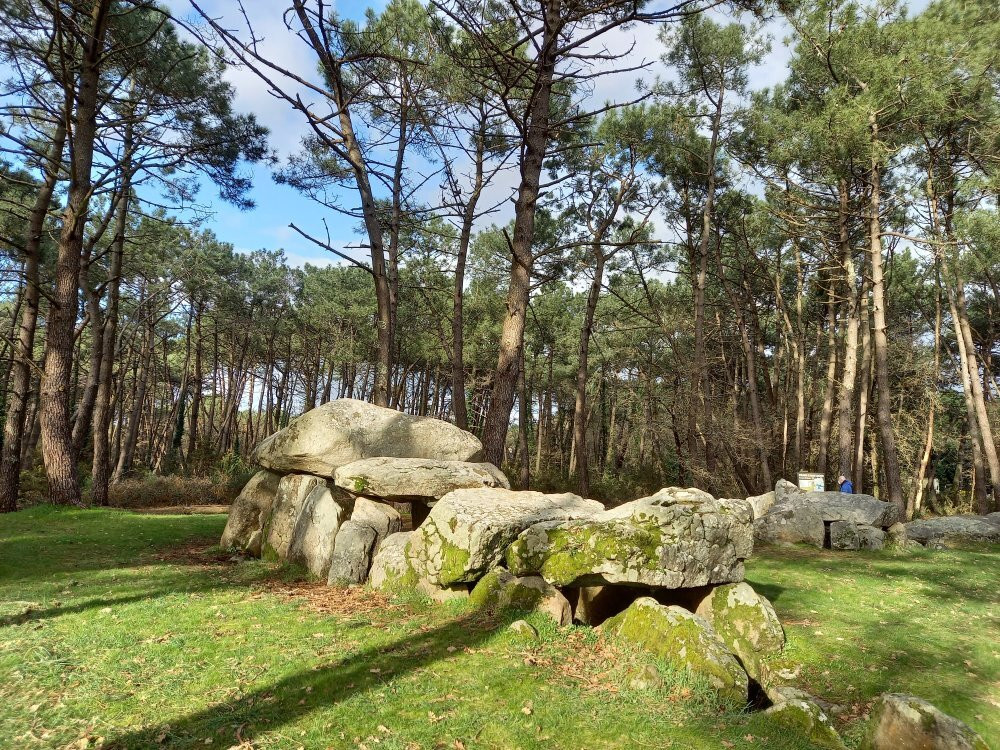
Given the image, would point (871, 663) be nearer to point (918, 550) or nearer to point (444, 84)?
point (918, 550)

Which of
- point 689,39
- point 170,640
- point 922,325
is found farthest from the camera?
point 922,325

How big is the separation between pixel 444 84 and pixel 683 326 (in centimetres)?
1259

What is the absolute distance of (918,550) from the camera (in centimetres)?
1080

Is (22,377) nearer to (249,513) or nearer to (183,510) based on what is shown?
(183,510)

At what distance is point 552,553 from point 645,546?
94cm

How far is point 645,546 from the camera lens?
5.59 m

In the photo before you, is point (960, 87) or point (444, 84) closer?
point (444, 84)

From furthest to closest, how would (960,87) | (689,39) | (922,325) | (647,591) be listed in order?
(922,325) → (689,39) → (960,87) → (647,591)

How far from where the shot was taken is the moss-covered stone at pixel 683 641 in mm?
4602

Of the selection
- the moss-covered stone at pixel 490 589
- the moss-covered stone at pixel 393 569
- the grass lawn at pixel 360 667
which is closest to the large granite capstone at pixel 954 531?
the grass lawn at pixel 360 667

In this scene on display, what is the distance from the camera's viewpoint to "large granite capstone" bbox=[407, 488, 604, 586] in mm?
5988

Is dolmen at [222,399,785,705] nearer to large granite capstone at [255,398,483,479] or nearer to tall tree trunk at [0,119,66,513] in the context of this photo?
large granite capstone at [255,398,483,479]

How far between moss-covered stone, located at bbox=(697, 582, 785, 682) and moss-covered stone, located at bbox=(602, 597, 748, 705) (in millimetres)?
550

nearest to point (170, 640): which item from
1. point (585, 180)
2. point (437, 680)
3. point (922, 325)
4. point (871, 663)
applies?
point (437, 680)
